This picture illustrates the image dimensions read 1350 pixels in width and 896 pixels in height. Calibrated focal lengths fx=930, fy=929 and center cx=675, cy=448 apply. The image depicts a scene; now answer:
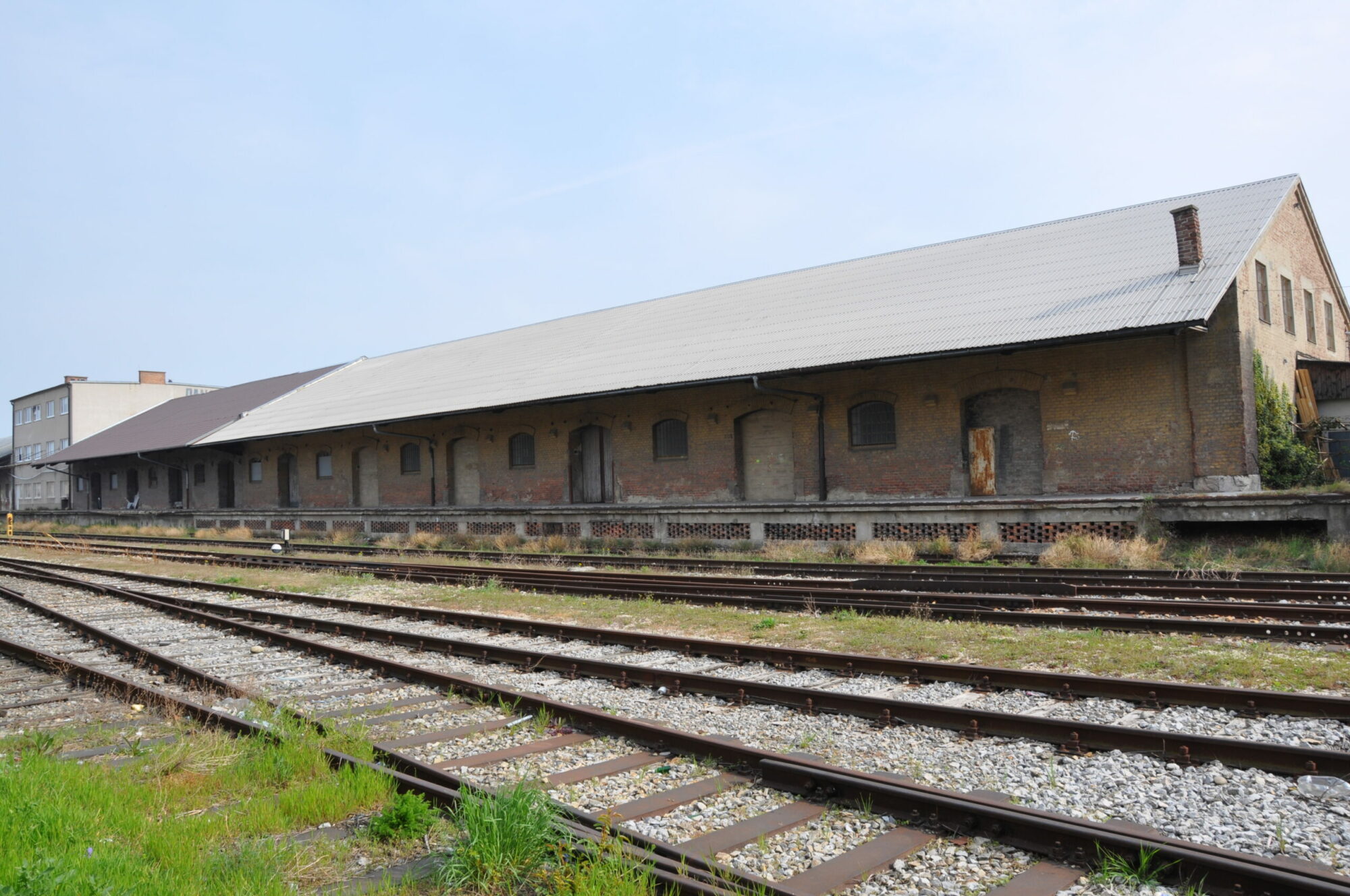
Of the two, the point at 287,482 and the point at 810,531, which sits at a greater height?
the point at 287,482

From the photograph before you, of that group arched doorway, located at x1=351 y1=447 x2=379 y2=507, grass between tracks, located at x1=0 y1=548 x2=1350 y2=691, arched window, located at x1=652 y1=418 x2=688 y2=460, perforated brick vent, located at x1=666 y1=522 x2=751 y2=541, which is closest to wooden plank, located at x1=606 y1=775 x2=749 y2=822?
grass between tracks, located at x1=0 y1=548 x2=1350 y2=691

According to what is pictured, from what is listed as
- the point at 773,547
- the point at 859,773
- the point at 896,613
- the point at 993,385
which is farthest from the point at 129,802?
the point at 993,385

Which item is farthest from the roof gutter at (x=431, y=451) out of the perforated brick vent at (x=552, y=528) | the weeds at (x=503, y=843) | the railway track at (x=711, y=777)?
the weeds at (x=503, y=843)

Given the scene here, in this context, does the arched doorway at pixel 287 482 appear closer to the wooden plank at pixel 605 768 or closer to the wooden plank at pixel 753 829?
the wooden plank at pixel 605 768

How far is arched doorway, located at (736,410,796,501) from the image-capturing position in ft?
70.6

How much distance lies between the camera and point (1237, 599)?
34.6 ft

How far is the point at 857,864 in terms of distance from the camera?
3.81 meters

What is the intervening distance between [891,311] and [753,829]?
61.1 ft

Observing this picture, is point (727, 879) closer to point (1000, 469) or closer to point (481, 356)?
point (1000, 469)

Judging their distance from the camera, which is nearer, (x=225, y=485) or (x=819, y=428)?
(x=819, y=428)

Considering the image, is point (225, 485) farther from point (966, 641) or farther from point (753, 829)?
point (753, 829)

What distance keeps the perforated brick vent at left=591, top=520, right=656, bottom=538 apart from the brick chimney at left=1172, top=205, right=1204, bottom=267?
12470 millimetres

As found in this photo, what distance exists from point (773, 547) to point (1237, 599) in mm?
9680

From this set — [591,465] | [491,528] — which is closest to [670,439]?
[591,465]
